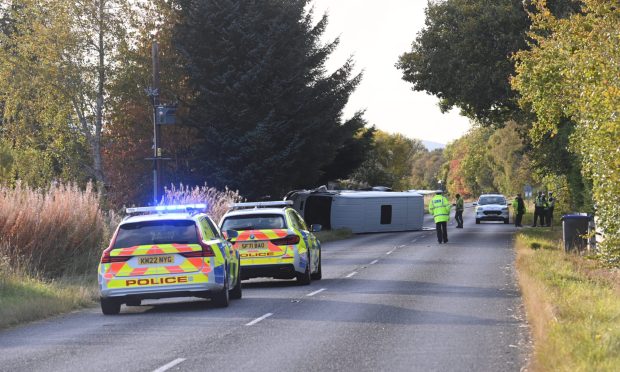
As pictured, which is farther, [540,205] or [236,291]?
[540,205]

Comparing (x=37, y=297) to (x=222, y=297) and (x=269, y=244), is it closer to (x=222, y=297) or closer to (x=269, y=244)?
(x=222, y=297)

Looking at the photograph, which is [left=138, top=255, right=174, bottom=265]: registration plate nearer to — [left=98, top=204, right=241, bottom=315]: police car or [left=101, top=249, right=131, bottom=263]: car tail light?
[left=98, top=204, right=241, bottom=315]: police car

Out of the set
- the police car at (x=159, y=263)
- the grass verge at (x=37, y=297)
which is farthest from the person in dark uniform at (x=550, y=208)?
the police car at (x=159, y=263)

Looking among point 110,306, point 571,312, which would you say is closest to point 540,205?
point 110,306

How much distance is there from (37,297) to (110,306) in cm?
220

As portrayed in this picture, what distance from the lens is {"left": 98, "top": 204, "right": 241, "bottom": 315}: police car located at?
56.6ft

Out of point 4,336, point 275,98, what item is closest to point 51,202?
point 4,336

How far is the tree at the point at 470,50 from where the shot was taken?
43.0 m

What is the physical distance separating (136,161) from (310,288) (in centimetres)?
3293

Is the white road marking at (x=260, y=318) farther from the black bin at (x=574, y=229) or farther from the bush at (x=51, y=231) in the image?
the black bin at (x=574, y=229)

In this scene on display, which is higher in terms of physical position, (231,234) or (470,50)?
(470,50)

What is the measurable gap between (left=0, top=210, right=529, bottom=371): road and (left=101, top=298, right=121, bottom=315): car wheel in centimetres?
20

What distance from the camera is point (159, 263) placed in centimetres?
1727

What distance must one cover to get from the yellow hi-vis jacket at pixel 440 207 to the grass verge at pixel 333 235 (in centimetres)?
887
